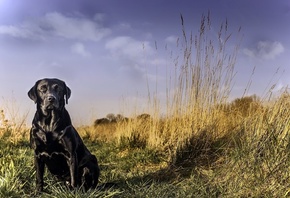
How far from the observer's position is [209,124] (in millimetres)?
5227

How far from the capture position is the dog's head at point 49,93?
316cm

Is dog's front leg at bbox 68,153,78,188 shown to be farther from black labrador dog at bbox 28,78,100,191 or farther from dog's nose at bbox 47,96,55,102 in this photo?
dog's nose at bbox 47,96,55,102

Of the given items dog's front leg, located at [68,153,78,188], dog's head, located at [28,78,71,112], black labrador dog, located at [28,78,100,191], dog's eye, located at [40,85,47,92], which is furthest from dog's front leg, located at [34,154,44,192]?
dog's eye, located at [40,85,47,92]

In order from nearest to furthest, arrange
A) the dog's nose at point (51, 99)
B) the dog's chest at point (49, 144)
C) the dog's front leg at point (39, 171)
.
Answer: the dog's nose at point (51, 99) < the dog's chest at point (49, 144) < the dog's front leg at point (39, 171)

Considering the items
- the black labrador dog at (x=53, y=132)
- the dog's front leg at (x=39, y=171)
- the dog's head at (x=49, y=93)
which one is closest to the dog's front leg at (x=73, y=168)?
the black labrador dog at (x=53, y=132)

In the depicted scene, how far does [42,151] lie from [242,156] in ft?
6.02

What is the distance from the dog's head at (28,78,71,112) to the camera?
316 centimetres

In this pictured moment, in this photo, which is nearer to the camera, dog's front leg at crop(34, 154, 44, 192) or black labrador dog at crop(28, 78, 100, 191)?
black labrador dog at crop(28, 78, 100, 191)

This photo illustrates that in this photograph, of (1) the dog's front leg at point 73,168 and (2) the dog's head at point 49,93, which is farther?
(1) the dog's front leg at point 73,168

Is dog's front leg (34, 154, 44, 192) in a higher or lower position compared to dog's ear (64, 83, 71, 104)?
lower

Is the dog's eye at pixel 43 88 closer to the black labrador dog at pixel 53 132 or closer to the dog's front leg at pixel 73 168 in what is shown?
the black labrador dog at pixel 53 132

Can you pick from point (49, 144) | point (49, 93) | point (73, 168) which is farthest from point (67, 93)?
point (73, 168)

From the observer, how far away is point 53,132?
10.7 ft

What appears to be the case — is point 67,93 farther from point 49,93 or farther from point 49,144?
point 49,144
